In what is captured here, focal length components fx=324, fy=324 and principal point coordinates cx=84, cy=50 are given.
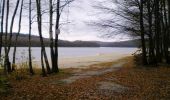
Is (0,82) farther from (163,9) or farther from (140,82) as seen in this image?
(163,9)

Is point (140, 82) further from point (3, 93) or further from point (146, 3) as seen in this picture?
point (146, 3)

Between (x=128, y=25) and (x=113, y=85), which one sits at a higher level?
(x=128, y=25)

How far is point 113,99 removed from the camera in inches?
457

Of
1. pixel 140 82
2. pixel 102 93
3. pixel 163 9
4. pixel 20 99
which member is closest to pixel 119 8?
pixel 163 9

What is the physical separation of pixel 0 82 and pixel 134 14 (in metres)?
17.2

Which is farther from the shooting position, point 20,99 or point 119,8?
point 119,8

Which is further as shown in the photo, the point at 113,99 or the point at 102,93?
the point at 102,93

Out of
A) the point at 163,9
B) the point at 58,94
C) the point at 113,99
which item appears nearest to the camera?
the point at 113,99

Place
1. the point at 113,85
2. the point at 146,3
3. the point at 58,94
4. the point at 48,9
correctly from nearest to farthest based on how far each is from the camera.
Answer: the point at 58,94, the point at 113,85, the point at 48,9, the point at 146,3

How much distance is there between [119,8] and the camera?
2838 cm

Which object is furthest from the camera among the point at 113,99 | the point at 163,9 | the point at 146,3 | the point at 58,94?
the point at 163,9

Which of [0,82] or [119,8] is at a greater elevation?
[119,8]

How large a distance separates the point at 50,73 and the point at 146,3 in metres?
10.2

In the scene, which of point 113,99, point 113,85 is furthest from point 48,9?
point 113,99
